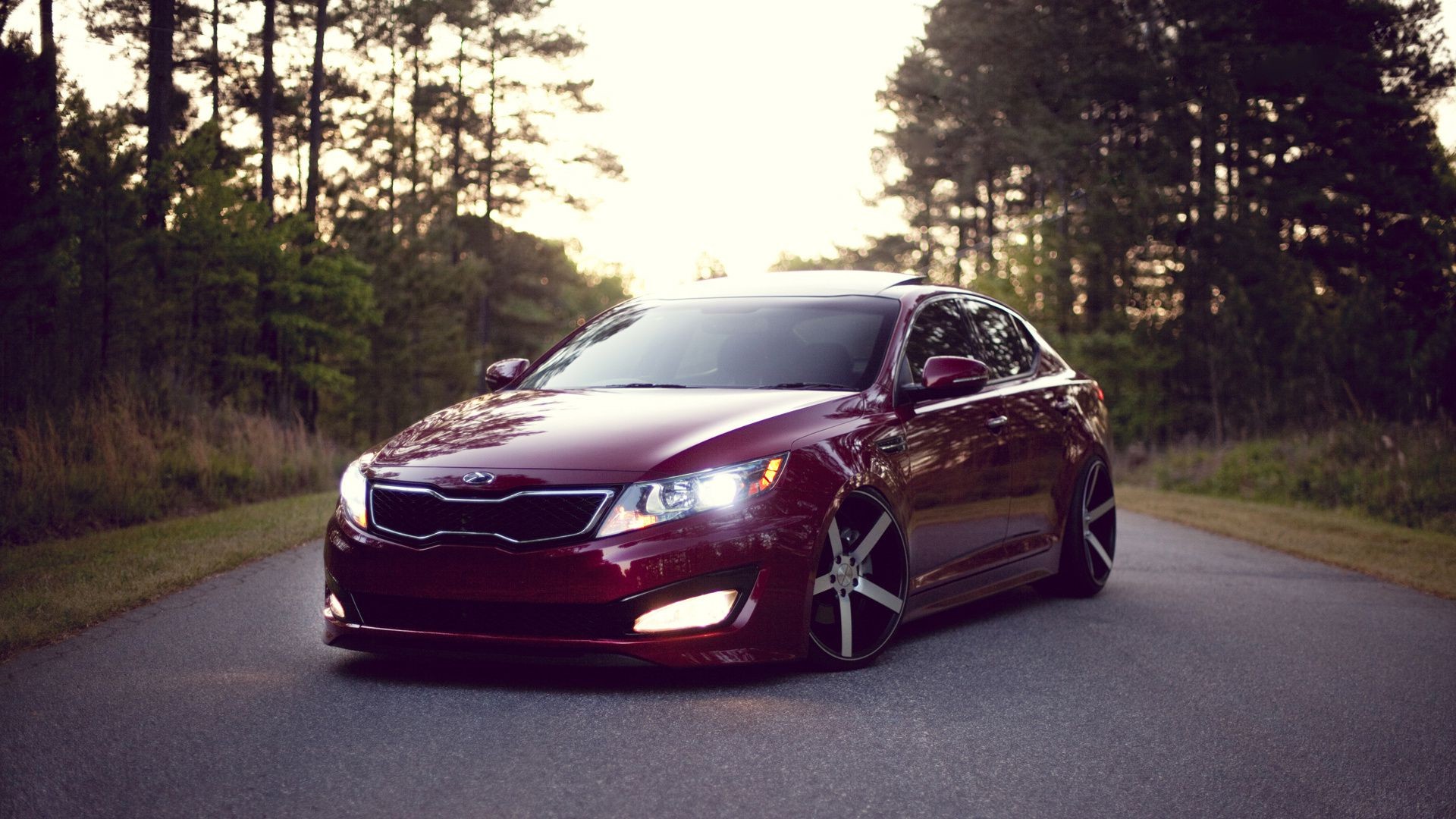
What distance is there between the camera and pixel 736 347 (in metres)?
7.07

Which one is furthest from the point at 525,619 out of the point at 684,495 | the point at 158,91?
the point at 158,91

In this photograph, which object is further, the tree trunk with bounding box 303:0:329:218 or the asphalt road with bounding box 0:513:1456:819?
the tree trunk with bounding box 303:0:329:218

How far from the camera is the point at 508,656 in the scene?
17.6 ft

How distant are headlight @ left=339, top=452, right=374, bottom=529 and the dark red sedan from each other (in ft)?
0.04

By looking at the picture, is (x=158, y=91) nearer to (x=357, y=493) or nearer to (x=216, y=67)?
(x=216, y=67)

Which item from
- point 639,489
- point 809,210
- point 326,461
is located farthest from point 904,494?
point 809,210

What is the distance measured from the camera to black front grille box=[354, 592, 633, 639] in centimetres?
528

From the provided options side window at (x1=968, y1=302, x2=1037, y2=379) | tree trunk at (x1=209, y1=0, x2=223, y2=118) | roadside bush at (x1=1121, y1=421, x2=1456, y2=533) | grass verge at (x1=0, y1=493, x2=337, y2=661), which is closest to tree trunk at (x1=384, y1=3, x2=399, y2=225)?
tree trunk at (x1=209, y1=0, x2=223, y2=118)

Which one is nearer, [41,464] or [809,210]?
[41,464]

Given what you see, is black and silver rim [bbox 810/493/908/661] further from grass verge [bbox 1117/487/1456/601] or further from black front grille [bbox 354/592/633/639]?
grass verge [bbox 1117/487/1456/601]

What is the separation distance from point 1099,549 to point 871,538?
306cm

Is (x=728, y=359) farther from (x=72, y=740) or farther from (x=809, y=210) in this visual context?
(x=809, y=210)

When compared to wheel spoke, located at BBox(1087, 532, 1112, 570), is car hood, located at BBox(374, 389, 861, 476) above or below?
above

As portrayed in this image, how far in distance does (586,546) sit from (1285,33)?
2843cm
